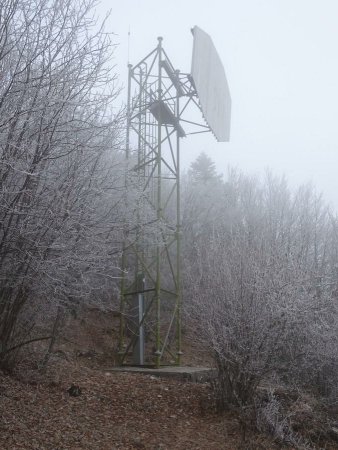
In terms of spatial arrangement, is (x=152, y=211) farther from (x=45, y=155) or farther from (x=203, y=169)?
(x=203, y=169)

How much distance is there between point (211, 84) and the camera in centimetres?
1155

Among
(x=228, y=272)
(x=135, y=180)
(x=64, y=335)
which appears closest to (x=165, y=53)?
(x=135, y=180)

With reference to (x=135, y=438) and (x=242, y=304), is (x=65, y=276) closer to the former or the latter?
(x=135, y=438)

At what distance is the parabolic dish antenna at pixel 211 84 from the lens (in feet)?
33.5

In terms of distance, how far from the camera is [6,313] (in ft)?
22.0

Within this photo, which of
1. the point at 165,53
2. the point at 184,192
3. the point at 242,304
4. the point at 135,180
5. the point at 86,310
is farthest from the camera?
the point at 184,192

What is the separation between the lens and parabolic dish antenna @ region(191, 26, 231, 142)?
10.2 m

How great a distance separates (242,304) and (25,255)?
311 centimetres

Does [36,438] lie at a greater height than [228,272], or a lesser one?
→ lesser

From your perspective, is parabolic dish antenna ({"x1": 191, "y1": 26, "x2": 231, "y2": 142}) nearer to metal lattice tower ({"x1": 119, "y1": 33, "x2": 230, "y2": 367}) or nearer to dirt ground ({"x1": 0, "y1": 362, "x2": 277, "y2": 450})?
metal lattice tower ({"x1": 119, "y1": 33, "x2": 230, "y2": 367})

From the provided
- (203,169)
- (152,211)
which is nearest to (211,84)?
(152,211)

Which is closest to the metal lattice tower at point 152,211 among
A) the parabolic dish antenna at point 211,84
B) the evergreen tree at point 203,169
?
the parabolic dish antenna at point 211,84

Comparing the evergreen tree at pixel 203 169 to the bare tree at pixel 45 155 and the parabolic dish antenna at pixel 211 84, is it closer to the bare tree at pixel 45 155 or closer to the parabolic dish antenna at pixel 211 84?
the parabolic dish antenna at pixel 211 84

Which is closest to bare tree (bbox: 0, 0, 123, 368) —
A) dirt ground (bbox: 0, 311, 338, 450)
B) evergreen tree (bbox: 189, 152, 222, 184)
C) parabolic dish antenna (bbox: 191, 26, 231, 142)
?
dirt ground (bbox: 0, 311, 338, 450)
